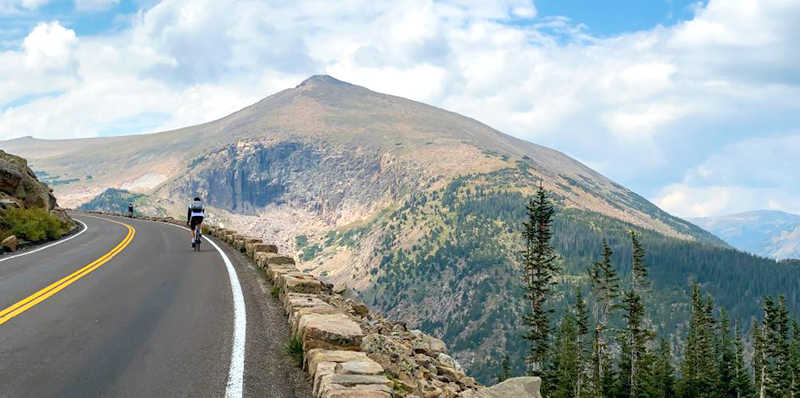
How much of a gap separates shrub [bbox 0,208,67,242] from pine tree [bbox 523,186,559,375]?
41.5 metres

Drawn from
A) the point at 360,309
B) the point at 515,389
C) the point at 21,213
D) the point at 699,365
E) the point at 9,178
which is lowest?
the point at 699,365

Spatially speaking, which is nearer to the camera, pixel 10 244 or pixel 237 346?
pixel 237 346

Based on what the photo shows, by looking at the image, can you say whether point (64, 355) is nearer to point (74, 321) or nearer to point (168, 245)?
point (74, 321)

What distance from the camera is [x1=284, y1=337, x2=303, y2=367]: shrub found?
809 centimetres

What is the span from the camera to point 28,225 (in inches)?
1033

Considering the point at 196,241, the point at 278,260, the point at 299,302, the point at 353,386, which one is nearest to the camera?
the point at 353,386

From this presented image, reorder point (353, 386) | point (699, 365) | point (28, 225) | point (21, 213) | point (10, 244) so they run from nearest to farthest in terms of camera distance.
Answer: point (353, 386) → point (10, 244) → point (28, 225) → point (21, 213) → point (699, 365)

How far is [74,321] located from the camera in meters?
9.77

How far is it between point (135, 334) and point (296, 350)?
9.88 feet

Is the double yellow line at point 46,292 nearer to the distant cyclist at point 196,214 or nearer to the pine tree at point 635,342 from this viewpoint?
the distant cyclist at point 196,214

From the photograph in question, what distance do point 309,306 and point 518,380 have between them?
13.6 ft

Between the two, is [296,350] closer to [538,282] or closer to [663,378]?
[538,282]

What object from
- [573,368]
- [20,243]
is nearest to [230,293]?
[20,243]

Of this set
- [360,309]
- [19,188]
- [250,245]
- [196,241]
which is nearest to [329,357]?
[360,309]
